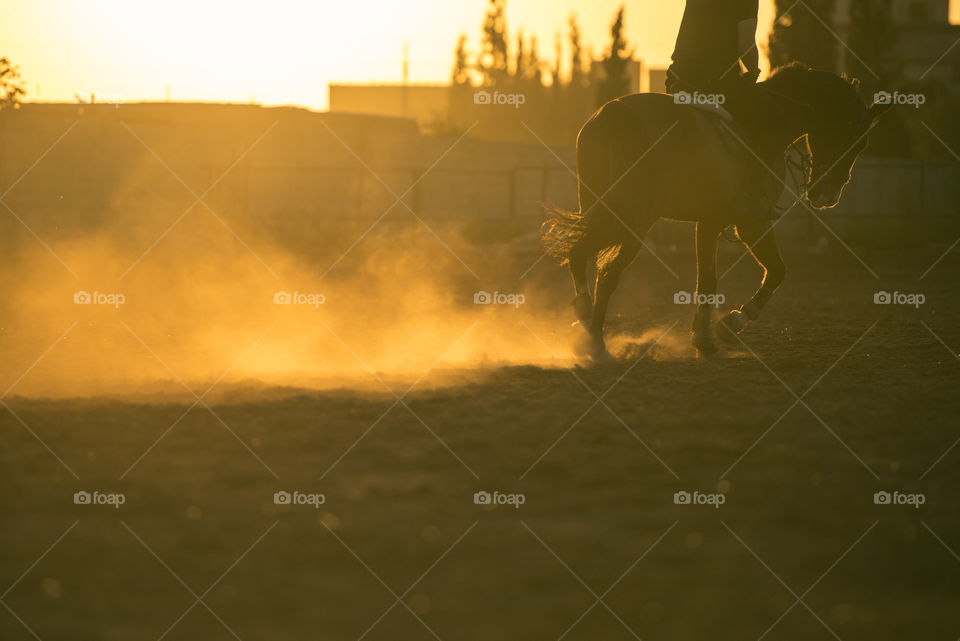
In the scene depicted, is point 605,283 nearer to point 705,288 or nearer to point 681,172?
point 681,172

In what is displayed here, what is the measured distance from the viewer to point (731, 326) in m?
8.87

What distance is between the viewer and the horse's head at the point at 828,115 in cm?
914

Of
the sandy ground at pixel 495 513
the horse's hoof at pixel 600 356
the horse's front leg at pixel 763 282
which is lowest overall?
the horse's hoof at pixel 600 356

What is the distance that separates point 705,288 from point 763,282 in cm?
53

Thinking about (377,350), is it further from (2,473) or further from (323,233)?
(323,233)

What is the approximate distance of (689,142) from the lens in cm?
797

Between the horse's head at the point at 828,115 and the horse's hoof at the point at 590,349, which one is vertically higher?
the horse's head at the point at 828,115

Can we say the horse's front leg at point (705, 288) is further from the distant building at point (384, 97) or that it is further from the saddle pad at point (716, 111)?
Answer: the distant building at point (384, 97)

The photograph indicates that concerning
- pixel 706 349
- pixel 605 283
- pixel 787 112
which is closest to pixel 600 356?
pixel 605 283

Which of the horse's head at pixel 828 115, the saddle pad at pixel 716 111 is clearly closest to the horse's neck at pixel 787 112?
the horse's head at pixel 828 115

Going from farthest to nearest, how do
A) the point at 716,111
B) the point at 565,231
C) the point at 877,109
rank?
the point at 877,109, the point at 716,111, the point at 565,231

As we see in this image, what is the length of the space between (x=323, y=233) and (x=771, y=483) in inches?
778

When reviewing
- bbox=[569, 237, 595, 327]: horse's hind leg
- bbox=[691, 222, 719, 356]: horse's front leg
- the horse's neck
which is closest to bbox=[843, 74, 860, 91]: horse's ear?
the horse's neck

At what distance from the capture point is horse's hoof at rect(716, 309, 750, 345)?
884 cm
